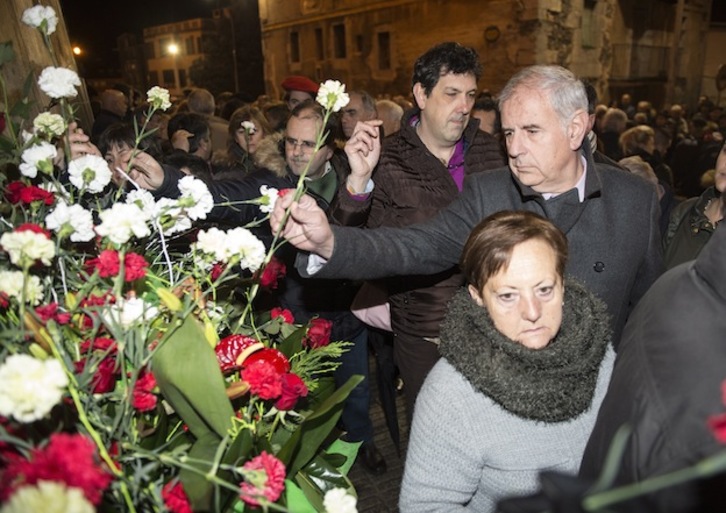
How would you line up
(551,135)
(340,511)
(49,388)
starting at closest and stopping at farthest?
(49,388) < (340,511) < (551,135)

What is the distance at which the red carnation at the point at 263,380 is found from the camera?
1.04 m

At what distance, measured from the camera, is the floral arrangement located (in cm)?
71

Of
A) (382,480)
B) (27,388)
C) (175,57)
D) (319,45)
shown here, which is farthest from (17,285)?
(175,57)

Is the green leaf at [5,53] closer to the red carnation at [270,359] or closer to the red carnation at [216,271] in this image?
the red carnation at [216,271]

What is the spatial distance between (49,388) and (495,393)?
1.05 meters

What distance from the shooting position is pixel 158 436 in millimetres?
1023

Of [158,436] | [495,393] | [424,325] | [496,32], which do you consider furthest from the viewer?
[496,32]

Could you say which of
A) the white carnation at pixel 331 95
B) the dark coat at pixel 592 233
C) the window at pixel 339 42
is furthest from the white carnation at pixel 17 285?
the window at pixel 339 42

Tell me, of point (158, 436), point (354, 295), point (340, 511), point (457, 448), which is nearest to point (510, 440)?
point (457, 448)

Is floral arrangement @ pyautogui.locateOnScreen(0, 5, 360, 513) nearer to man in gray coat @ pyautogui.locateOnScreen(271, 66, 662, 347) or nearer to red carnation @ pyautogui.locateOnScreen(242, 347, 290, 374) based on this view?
red carnation @ pyautogui.locateOnScreen(242, 347, 290, 374)

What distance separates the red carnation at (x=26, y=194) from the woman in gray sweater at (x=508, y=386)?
1.05m

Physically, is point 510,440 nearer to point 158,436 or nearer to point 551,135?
point 158,436

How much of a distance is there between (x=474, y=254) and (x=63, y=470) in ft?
3.87

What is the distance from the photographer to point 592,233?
2.05 meters
